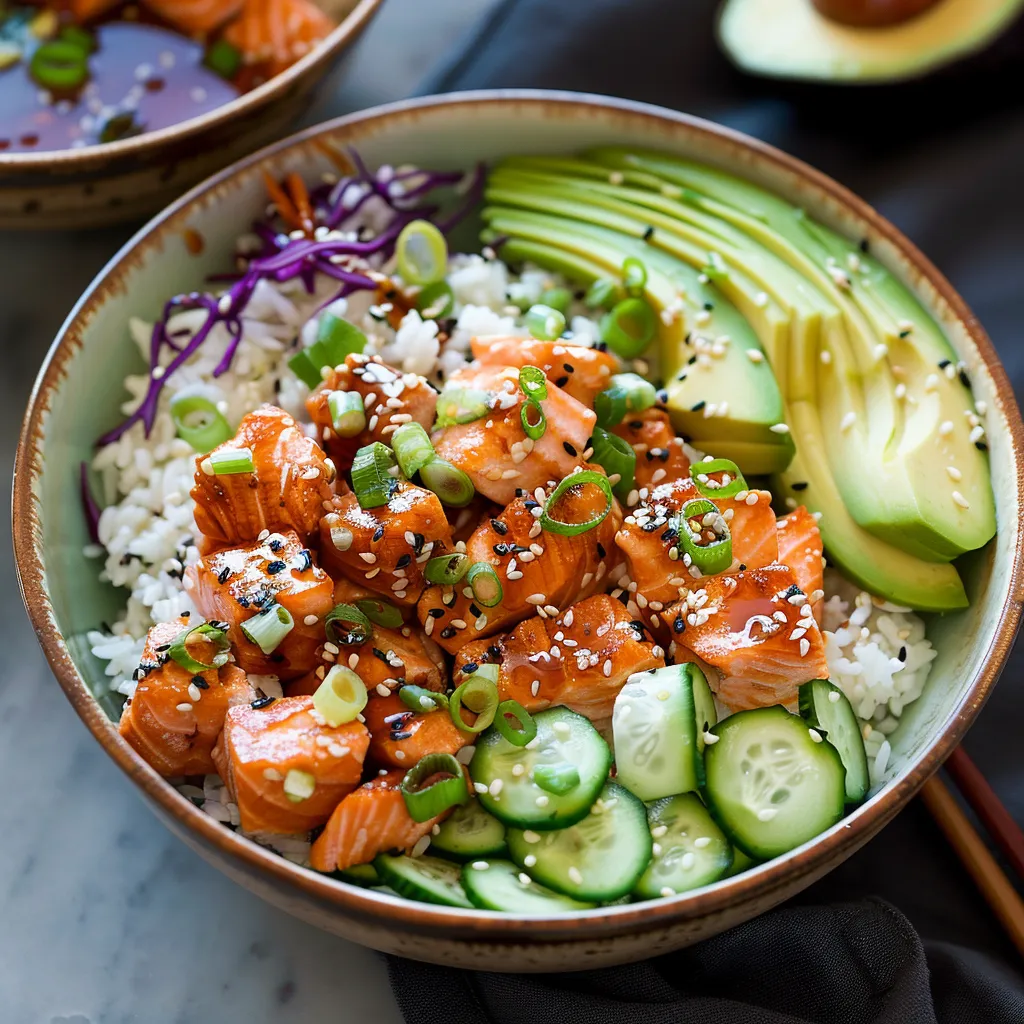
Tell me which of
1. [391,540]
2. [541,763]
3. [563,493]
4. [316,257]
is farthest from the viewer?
[316,257]

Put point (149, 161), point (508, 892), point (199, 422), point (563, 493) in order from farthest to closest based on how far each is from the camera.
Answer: point (149, 161) → point (199, 422) → point (563, 493) → point (508, 892)

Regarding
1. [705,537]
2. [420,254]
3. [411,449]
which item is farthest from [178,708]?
[420,254]

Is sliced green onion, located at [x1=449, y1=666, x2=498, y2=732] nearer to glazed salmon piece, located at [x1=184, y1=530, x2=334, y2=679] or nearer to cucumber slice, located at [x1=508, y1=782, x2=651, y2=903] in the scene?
cucumber slice, located at [x1=508, y1=782, x2=651, y2=903]

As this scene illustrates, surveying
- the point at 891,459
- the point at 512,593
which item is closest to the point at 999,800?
the point at 891,459

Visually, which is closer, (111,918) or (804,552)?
(804,552)

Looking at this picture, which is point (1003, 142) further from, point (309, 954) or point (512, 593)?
point (309, 954)

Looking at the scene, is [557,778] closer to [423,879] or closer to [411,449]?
[423,879]
